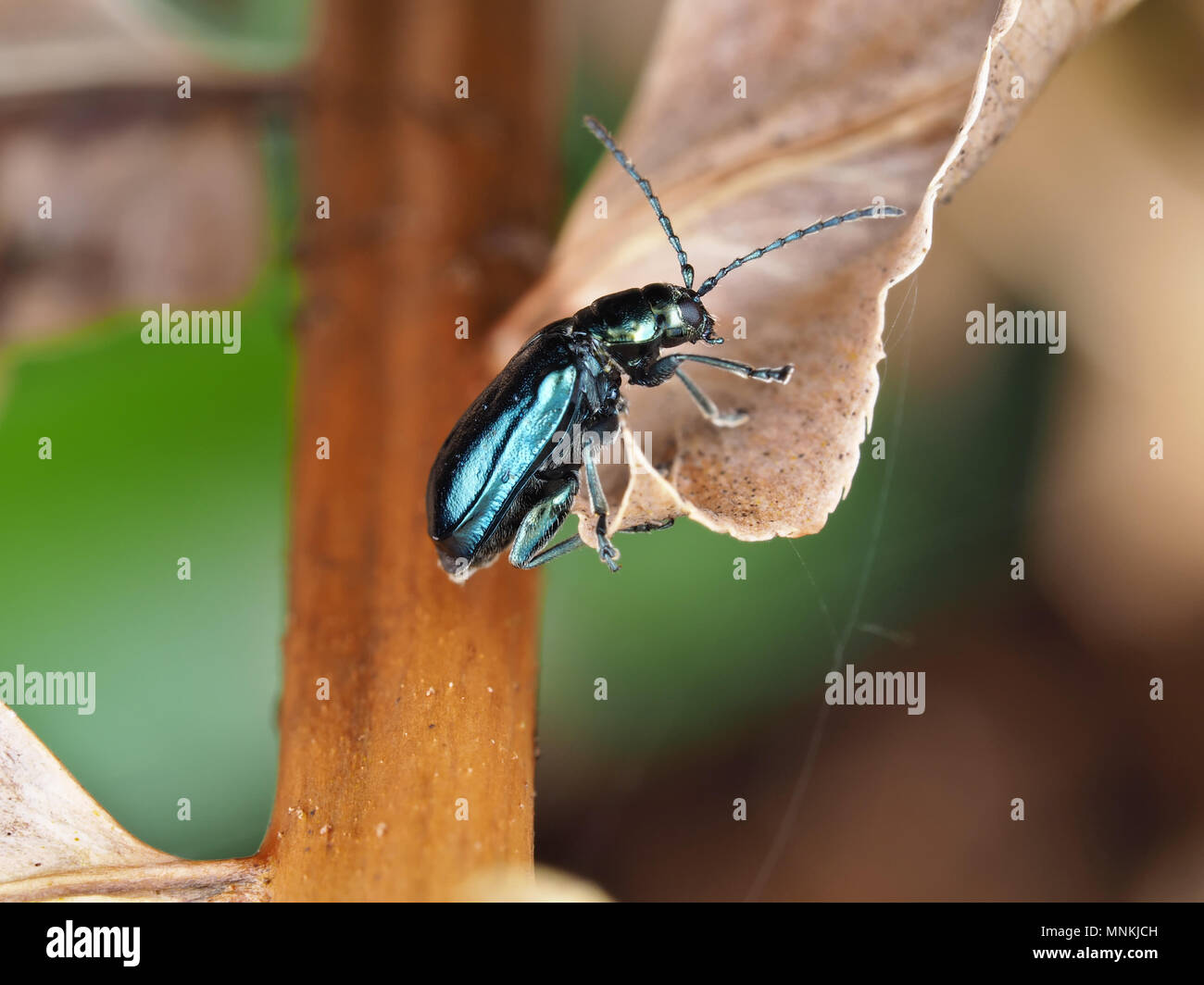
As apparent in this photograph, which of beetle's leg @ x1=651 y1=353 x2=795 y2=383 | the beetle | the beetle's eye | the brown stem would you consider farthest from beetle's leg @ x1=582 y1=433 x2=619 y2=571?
the beetle's eye

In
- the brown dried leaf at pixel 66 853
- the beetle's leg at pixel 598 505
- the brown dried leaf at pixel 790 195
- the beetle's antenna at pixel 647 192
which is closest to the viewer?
the brown dried leaf at pixel 66 853

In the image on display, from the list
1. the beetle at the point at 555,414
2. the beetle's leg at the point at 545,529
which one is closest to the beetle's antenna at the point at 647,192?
the beetle at the point at 555,414

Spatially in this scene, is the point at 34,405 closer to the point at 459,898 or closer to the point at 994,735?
the point at 459,898

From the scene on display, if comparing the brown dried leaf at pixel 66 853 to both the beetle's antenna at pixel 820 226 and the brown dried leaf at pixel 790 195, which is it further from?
the beetle's antenna at pixel 820 226

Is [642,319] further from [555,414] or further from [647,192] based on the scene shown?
[647,192]

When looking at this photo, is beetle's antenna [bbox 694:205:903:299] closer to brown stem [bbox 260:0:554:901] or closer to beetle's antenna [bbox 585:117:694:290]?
beetle's antenna [bbox 585:117:694:290]
